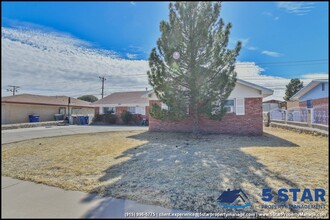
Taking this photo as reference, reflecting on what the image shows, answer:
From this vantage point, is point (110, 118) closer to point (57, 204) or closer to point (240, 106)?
point (240, 106)

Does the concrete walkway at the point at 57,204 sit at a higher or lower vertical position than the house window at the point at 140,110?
lower

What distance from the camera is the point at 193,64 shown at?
8492 millimetres

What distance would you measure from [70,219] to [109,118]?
21.5 meters

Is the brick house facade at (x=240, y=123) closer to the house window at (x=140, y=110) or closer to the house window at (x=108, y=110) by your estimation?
the house window at (x=140, y=110)

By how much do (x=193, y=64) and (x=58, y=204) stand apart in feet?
25.2

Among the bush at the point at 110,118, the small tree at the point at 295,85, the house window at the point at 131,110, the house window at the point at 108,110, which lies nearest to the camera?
the small tree at the point at 295,85

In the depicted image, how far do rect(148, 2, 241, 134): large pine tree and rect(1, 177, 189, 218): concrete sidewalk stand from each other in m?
6.47

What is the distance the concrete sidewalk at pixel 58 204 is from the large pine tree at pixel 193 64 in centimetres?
647

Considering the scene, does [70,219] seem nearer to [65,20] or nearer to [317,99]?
[65,20]

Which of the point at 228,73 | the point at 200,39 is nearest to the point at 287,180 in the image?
the point at 228,73

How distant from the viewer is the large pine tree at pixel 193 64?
26.4 ft

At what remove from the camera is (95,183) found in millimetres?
3336

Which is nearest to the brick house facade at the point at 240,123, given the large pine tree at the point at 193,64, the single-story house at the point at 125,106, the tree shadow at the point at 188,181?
the large pine tree at the point at 193,64

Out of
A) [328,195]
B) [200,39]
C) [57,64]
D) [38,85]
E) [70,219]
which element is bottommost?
[70,219]
